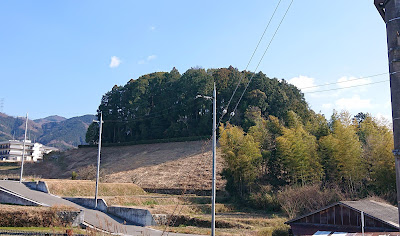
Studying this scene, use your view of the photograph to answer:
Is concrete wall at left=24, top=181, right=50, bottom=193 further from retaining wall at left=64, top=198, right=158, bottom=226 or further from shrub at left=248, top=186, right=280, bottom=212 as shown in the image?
shrub at left=248, top=186, right=280, bottom=212

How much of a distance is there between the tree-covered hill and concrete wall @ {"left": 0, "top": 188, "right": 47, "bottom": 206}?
2676cm

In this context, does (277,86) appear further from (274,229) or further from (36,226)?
(36,226)

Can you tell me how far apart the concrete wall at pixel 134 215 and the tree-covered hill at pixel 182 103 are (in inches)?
927

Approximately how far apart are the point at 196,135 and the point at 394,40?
139ft

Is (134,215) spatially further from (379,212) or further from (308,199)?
(379,212)

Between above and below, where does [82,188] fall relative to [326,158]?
below

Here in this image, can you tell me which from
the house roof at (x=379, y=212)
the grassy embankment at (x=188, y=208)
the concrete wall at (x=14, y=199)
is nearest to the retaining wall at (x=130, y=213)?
the grassy embankment at (x=188, y=208)

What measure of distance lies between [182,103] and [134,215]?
31440 mm

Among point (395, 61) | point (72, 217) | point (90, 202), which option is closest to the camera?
point (395, 61)

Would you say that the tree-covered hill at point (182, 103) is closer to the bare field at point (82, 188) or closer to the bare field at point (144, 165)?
the bare field at point (144, 165)

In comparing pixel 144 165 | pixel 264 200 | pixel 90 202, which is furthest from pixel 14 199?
pixel 144 165

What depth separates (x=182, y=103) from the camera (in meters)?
49.0

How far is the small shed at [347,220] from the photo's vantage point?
11.0 meters

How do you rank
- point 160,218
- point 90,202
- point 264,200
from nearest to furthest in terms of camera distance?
point 160,218 < point 90,202 < point 264,200
